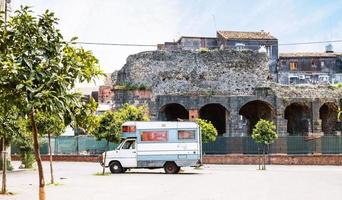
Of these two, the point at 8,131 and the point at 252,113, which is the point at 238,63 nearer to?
the point at 252,113

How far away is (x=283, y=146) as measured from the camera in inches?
1462

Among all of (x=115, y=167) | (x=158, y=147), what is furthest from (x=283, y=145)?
(x=115, y=167)

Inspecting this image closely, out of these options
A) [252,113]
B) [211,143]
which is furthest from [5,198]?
[252,113]

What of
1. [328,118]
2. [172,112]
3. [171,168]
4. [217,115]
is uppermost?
[172,112]

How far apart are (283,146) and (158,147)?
44.2ft

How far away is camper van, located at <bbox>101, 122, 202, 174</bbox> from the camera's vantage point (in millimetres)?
26594

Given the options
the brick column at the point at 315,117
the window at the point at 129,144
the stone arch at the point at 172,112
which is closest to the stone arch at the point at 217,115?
the stone arch at the point at 172,112

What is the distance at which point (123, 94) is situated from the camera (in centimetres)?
4531

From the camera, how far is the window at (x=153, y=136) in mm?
26891

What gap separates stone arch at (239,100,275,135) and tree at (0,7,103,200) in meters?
38.8

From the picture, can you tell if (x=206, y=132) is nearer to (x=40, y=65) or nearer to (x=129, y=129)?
(x=129, y=129)

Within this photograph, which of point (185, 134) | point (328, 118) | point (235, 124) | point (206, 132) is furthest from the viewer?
point (328, 118)

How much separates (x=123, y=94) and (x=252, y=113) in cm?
1308

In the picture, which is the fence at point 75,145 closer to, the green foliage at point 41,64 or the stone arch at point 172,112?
the stone arch at point 172,112
